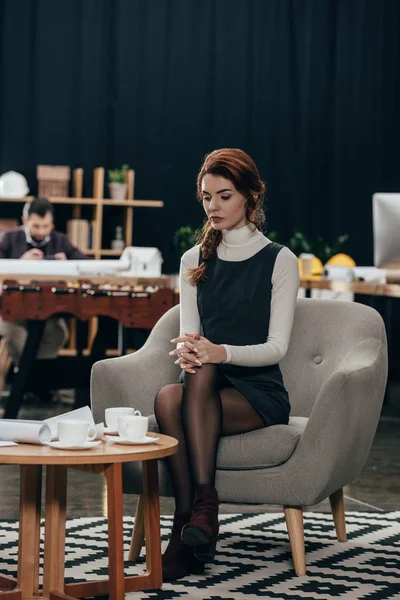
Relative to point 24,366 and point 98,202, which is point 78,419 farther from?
point 98,202

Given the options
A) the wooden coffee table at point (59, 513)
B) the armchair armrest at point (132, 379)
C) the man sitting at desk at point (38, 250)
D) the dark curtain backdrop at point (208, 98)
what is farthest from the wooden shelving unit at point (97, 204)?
the wooden coffee table at point (59, 513)

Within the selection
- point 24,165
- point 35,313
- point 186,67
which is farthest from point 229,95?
point 35,313

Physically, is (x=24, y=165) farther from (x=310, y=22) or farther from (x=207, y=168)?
(x=207, y=168)

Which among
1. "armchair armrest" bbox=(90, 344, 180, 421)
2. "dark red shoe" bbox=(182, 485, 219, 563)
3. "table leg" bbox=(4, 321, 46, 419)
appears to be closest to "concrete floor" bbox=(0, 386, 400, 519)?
"armchair armrest" bbox=(90, 344, 180, 421)

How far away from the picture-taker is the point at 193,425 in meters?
2.88

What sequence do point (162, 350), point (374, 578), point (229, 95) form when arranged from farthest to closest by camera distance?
point (229, 95)
point (162, 350)
point (374, 578)

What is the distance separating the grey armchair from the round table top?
0.50 m

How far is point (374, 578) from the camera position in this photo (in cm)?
292

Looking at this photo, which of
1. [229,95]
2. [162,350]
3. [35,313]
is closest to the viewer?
[162,350]

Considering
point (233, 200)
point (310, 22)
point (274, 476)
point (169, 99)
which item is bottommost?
point (274, 476)

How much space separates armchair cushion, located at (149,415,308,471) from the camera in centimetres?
297

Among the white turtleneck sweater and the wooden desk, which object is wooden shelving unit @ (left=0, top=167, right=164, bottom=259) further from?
the white turtleneck sweater

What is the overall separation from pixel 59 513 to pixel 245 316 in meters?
0.88

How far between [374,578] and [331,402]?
1.55 feet
